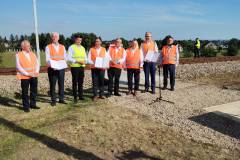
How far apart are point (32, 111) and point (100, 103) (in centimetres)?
200

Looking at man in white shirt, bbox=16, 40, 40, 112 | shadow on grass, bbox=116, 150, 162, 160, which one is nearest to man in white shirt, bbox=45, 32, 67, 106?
man in white shirt, bbox=16, 40, 40, 112

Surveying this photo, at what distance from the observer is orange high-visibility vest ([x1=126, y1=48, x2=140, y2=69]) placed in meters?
10.7

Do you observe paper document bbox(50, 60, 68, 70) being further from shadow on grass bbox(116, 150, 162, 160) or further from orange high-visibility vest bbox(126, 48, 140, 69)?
shadow on grass bbox(116, 150, 162, 160)

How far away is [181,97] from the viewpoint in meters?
10.7

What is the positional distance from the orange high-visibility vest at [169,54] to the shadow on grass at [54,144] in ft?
18.5

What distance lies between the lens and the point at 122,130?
24.4ft

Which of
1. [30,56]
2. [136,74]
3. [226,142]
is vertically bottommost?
[226,142]

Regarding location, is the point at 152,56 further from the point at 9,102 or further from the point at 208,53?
the point at 208,53

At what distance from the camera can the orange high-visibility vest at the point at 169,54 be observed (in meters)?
11.3

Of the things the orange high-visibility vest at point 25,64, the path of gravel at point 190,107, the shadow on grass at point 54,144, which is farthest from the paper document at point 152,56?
the shadow on grass at point 54,144

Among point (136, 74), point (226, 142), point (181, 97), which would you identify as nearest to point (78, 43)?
point (136, 74)

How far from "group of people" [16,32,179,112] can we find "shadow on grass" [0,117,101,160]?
155cm

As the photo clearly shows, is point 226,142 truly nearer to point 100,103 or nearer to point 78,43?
point 100,103

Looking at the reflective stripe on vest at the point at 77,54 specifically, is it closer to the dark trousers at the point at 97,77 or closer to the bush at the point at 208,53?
the dark trousers at the point at 97,77
